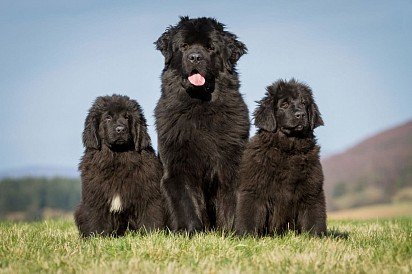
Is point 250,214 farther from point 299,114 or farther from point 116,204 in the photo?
point 116,204

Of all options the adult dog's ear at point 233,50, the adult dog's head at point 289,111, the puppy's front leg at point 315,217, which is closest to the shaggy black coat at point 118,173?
the adult dog's ear at point 233,50

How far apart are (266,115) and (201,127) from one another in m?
0.70

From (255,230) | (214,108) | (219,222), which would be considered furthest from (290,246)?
(214,108)

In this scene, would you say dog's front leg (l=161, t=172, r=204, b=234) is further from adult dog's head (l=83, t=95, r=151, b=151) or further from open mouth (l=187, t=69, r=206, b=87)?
open mouth (l=187, t=69, r=206, b=87)

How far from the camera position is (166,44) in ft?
20.7

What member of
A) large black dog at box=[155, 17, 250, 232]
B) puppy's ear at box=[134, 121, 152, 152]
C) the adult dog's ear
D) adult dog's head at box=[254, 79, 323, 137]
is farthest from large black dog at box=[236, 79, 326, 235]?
puppy's ear at box=[134, 121, 152, 152]

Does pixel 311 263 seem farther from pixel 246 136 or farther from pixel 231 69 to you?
pixel 231 69

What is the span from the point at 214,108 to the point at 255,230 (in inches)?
53.6

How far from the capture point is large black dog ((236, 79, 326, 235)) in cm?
580

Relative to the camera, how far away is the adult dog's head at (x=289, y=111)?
5809mm

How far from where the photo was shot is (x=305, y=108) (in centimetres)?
589

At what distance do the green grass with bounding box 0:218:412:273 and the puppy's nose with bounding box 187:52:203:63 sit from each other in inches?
70.0

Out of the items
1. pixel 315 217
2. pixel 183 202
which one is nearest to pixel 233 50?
pixel 183 202

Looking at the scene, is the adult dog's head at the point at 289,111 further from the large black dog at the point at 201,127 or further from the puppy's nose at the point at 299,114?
the large black dog at the point at 201,127
